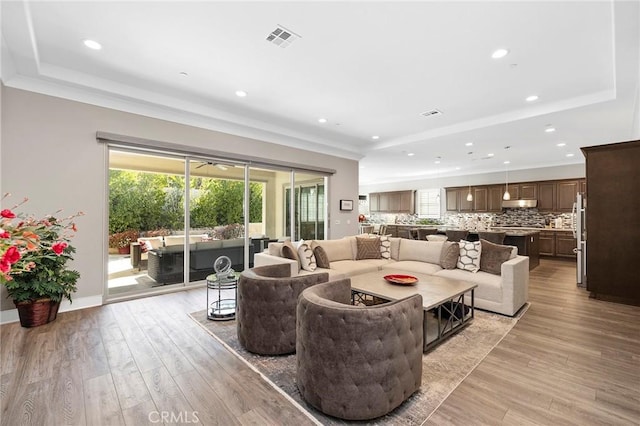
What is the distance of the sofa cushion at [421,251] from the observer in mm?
5020

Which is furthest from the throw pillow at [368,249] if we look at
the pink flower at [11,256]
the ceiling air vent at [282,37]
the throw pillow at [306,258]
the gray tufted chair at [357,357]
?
the pink flower at [11,256]

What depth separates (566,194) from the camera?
27.7 feet

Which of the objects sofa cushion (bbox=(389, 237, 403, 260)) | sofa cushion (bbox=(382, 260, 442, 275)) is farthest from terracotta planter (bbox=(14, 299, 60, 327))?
sofa cushion (bbox=(389, 237, 403, 260))

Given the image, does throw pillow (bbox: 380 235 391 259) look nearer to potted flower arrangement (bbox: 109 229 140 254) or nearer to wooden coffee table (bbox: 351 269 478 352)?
wooden coffee table (bbox: 351 269 478 352)

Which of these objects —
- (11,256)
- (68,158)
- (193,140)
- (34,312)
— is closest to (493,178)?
(193,140)

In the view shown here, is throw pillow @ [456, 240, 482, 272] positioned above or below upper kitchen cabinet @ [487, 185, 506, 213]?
below

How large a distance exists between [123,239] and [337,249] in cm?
345

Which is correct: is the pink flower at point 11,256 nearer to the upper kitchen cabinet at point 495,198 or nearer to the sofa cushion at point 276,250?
the sofa cushion at point 276,250

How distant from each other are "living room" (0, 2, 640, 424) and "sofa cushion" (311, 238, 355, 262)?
1.55 m

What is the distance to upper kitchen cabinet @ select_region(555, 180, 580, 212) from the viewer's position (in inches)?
327

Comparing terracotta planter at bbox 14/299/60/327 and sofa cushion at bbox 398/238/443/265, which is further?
sofa cushion at bbox 398/238/443/265

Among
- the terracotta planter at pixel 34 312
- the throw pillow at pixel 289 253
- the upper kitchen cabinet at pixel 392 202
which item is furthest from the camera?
the upper kitchen cabinet at pixel 392 202

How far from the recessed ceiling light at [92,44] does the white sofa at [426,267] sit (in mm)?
3150

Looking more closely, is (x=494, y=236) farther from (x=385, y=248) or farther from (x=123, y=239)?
(x=123, y=239)
